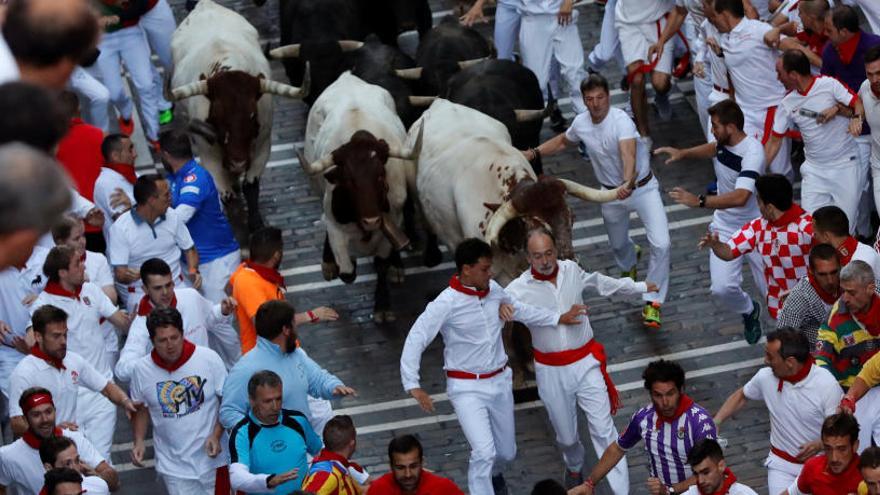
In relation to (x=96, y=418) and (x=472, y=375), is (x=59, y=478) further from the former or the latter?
(x=472, y=375)

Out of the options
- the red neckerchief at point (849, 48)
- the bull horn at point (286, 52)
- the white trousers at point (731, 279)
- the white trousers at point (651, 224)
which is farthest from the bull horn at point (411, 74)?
the red neckerchief at point (849, 48)

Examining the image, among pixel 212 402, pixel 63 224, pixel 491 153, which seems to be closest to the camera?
pixel 212 402

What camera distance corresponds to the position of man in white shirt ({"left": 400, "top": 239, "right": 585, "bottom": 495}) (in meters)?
12.0

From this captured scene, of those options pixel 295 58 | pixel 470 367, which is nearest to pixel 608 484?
pixel 470 367

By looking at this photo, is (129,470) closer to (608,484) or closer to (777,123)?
(608,484)

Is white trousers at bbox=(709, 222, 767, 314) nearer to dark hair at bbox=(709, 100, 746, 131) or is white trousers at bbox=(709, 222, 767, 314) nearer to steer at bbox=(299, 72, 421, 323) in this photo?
dark hair at bbox=(709, 100, 746, 131)

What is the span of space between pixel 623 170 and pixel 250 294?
363 cm

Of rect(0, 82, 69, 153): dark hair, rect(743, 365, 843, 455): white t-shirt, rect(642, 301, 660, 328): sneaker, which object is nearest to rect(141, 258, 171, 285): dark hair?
rect(743, 365, 843, 455): white t-shirt

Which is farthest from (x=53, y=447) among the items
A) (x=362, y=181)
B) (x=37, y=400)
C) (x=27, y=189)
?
(x=27, y=189)

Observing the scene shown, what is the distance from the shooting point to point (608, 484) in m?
12.9

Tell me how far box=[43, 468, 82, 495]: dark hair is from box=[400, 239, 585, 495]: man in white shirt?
2660 mm

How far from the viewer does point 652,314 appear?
586 inches

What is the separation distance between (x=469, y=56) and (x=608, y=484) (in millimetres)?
6076

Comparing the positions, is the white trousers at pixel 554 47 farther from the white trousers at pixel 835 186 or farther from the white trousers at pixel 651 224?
the white trousers at pixel 835 186
